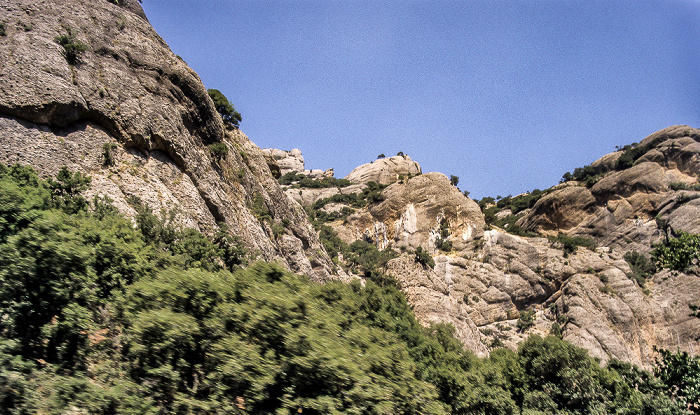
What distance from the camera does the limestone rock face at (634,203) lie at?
180ft

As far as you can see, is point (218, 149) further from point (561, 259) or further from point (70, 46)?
point (561, 259)

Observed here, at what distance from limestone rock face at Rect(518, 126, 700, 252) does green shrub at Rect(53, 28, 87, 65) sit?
61346 mm

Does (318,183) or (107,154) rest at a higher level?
(318,183)

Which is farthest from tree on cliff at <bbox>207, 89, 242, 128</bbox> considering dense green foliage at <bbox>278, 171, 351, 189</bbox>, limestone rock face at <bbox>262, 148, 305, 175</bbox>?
limestone rock face at <bbox>262, 148, 305, 175</bbox>

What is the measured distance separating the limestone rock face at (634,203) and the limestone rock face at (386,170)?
30105 millimetres

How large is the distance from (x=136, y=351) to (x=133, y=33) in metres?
25.4

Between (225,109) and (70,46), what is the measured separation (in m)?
13.8

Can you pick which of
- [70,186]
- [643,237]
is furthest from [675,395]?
[643,237]

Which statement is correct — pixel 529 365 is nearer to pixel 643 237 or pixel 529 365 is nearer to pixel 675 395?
pixel 675 395

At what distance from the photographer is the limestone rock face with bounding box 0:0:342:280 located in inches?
704

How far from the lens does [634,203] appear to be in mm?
58000

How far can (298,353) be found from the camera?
272 inches

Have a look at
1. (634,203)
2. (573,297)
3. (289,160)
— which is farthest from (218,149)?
(289,160)

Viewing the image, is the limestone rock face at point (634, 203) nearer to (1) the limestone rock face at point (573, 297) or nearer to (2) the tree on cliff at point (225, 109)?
(1) the limestone rock face at point (573, 297)
